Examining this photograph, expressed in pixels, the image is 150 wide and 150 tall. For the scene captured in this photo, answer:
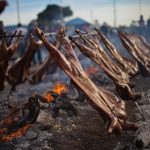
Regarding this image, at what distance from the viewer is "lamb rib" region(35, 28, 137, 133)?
589 cm

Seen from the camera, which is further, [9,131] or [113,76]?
[9,131]

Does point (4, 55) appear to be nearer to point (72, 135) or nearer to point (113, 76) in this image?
point (72, 135)

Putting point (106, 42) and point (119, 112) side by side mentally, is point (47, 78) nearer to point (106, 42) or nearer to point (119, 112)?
point (106, 42)

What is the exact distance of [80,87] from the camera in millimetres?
6078

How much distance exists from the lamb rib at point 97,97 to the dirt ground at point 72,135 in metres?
0.67

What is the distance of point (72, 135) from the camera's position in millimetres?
7715

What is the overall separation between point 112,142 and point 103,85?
7.15 meters

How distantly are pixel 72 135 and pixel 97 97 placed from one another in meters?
2.00

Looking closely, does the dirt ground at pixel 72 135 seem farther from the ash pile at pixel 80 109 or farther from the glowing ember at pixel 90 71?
the glowing ember at pixel 90 71

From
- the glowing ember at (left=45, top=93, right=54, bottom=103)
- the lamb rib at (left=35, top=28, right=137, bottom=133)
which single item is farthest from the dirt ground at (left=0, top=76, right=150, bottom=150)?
the lamb rib at (left=35, top=28, right=137, bottom=133)

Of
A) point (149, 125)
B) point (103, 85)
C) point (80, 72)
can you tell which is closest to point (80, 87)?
point (80, 72)

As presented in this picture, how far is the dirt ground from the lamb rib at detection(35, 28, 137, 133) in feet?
2.21

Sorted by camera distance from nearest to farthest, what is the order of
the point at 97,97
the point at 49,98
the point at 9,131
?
the point at 97,97 → the point at 9,131 → the point at 49,98

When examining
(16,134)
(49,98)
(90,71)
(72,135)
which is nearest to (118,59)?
(49,98)
